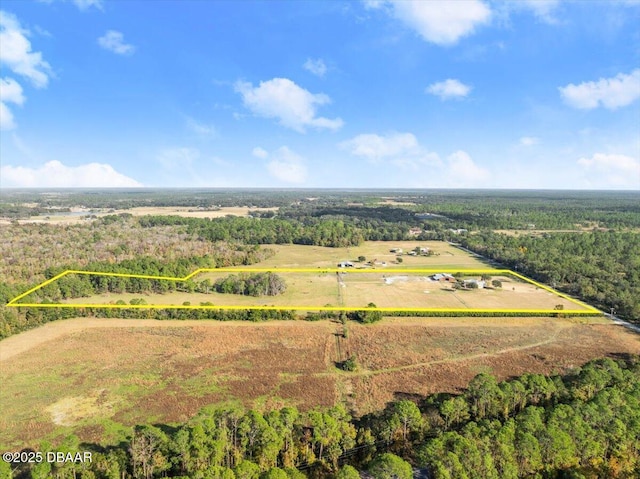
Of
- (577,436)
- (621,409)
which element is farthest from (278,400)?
(621,409)

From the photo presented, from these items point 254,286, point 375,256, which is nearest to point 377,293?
point 254,286

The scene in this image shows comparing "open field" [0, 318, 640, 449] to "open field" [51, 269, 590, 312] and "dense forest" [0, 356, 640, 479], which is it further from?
"open field" [51, 269, 590, 312]

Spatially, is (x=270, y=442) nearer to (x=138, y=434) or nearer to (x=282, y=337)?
(x=138, y=434)

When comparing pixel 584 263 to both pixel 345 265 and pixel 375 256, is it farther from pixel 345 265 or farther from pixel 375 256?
pixel 345 265

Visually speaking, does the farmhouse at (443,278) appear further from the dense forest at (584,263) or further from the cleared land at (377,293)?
the dense forest at (584,263)

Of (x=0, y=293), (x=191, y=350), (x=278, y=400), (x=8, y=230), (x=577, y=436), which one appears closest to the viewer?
(x=577, y=436)
